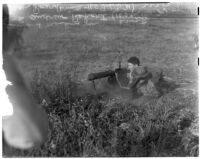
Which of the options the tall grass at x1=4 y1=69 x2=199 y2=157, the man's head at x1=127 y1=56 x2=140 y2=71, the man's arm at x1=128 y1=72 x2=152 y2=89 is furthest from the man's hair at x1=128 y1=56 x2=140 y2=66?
the tall grass at x1=4 y1=69 x2=199 y2=157

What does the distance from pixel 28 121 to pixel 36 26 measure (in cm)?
99

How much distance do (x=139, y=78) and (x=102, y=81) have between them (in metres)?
0.39

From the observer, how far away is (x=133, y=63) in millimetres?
6266

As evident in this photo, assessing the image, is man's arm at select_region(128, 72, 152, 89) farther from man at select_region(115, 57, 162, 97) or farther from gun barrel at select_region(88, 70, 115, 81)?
gun barrel at select_region(88, 70, 115, 81)

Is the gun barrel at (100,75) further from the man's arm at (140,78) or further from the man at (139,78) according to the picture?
the man's arm at (140,78)

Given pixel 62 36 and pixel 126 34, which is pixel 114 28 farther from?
pixel 62 36

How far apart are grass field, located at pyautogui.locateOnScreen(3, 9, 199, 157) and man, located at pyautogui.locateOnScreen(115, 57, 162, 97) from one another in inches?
3.2

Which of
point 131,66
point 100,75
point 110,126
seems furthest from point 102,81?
point 110,126

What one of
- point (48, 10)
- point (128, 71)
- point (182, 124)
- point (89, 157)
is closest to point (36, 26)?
point (48, 10)

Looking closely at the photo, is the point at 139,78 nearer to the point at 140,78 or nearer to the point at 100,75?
the point at 140,78

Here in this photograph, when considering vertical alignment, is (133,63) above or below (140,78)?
above

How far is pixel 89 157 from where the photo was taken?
6.12 m

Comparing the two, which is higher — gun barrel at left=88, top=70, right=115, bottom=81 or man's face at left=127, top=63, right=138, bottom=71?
man's face at left=127, top=63, right=138, bottom=71

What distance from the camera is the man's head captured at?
20.5 feet
